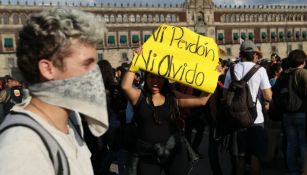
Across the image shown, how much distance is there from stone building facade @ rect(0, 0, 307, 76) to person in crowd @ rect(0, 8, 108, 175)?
144 feet

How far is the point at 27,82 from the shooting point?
55.5 inches

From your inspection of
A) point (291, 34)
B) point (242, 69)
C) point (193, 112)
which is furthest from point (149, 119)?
point (291, 34)

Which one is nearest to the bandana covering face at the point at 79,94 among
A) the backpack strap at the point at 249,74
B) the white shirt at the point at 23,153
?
the white shirt at the point at 23,153

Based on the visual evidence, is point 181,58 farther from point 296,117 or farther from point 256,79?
point 296,117

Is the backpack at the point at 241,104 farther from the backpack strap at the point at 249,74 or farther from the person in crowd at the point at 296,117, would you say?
the person in crowd at the point at 296,117

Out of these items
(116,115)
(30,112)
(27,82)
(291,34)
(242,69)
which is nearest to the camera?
(30,112)

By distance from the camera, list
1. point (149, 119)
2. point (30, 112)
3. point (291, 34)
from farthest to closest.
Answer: point (291, 34) → point (149, 119) → point (30, 112)

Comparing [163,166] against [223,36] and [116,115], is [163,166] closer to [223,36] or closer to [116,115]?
[116,115]

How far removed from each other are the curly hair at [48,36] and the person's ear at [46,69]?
0.01 metres

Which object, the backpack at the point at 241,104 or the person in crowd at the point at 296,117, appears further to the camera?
the person in crowd at the point at 296,117

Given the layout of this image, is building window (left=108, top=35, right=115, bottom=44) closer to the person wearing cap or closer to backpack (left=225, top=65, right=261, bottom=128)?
the person wearing cap

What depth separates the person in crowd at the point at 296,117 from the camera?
4395 millimetres

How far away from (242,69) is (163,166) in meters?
1.50

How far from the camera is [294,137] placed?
4.60m
